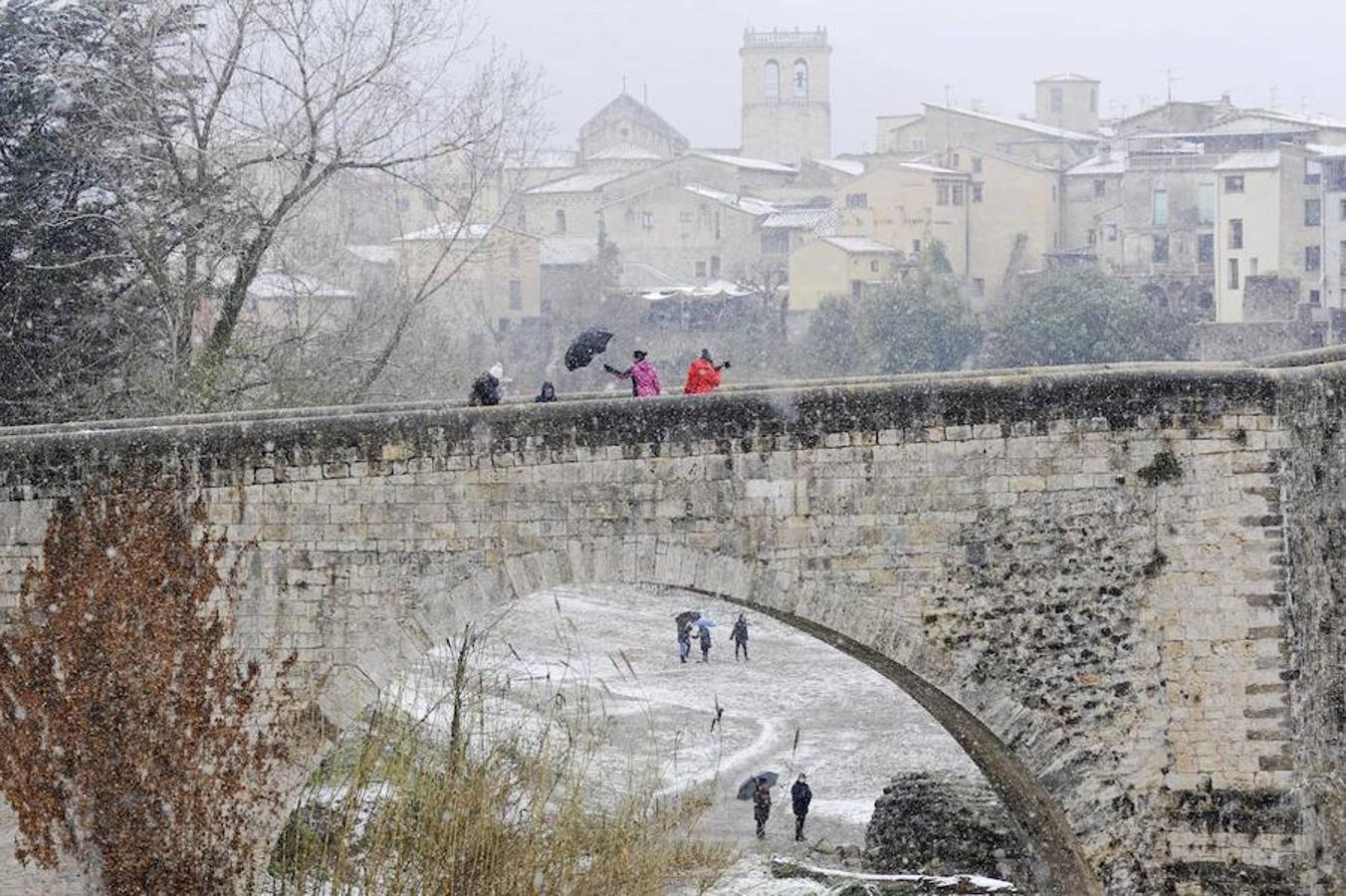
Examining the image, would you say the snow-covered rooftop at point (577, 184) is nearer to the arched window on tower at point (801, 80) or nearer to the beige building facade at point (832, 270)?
the beige building facade at point (832, 270)

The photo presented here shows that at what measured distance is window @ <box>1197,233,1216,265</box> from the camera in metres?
71.5

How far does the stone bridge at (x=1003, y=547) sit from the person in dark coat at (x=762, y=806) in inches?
326

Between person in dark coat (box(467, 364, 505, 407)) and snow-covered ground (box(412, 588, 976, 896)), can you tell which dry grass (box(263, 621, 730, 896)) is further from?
snow-covered ground (box(412, 588, 976, 896))

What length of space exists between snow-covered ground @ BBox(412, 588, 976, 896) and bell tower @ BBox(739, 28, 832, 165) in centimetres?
9428

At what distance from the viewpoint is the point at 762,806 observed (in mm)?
22016

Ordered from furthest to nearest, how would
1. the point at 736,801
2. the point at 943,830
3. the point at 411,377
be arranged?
the point at 411,377 → the point at 736,801 → the point at 943,830

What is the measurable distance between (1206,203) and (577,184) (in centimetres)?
3224

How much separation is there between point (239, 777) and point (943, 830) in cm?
737

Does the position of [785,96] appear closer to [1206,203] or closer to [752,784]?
[1206,203]

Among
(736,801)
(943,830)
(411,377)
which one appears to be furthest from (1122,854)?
(411,377)

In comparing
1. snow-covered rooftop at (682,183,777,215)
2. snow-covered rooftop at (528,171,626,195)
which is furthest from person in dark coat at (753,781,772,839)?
snow-covered rooftop at (528,171,626,195)

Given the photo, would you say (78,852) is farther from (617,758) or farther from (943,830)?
(617,758)

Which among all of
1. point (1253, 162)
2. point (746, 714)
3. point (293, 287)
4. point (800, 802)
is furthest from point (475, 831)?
point (1253, 162)

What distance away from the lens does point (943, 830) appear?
749 inches
